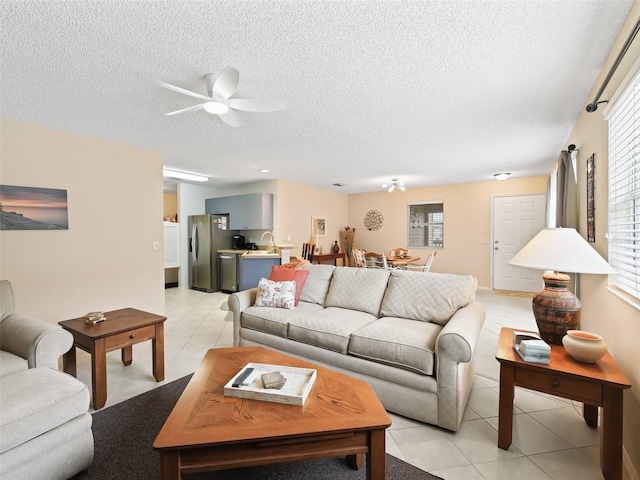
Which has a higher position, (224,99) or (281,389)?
(224,99)

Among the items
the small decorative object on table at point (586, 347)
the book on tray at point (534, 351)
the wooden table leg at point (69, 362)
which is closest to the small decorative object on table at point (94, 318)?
the wooden table leg at point (69, 362)

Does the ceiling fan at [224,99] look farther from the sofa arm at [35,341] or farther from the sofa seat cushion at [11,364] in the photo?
the sofa seat cushion at [11,364]

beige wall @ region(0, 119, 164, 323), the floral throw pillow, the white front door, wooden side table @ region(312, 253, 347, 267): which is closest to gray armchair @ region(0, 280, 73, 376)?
beige wall @ region(0, 119, 164, 323)

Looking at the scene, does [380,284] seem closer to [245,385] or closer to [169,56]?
[245,385]

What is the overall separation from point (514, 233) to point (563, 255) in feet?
16.2

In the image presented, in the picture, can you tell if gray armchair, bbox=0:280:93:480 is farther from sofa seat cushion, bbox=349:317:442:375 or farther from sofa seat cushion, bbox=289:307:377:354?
sofa seat cushion, bbox=349:317:442:375

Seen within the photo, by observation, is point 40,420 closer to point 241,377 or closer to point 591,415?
point 241,377

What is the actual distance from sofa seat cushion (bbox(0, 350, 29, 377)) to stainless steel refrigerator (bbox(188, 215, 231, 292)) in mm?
4373

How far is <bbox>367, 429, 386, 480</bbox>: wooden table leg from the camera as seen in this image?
121 cm

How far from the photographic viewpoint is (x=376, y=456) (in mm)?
1207

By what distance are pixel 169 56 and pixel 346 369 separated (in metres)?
2.41

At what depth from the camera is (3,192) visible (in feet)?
8.83

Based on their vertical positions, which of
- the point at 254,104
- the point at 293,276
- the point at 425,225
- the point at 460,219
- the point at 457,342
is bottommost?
the point at 457,342

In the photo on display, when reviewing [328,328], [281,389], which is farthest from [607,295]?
[281,389]
